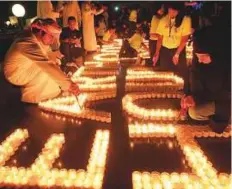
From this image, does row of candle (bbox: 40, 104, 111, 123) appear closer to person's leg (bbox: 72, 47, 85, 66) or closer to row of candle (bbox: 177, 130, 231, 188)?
row of candle (bbox: 177, 130, 231, 188)

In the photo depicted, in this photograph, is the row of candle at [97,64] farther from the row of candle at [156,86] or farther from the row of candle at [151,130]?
the row of candle at [151,130]

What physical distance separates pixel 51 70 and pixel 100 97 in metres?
1.17

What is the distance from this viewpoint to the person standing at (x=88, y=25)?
40.1 feet

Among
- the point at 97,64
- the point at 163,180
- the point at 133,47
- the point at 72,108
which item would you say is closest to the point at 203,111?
the point at 163,180

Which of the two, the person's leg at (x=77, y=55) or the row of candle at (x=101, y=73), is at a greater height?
the person's leg at (x=77, y=55)

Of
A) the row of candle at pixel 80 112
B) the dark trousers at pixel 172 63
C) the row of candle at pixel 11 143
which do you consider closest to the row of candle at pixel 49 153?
the row of candle at pixel 11 143

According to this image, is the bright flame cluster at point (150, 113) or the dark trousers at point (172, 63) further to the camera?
the dark trousers at point (172, 63)

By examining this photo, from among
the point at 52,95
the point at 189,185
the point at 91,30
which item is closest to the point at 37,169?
the point at 189,185

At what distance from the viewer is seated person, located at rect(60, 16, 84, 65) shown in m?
9.62

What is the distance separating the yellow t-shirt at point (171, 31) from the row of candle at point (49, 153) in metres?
3.88

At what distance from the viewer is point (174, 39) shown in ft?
25.4

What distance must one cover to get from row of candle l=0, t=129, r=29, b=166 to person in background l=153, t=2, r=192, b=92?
3.32 meters

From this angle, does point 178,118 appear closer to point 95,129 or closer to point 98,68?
point 95,129

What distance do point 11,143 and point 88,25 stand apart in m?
8.32
